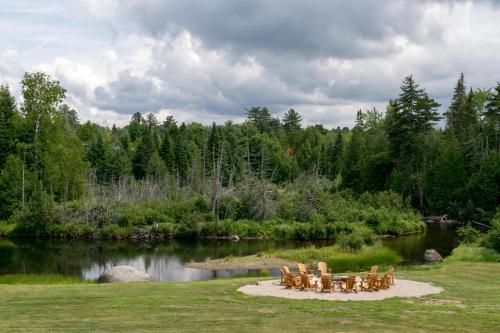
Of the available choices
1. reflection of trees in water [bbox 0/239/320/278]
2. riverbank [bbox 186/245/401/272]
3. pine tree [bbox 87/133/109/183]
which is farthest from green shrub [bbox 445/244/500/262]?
pine tree [bbox 87/133/109/183]

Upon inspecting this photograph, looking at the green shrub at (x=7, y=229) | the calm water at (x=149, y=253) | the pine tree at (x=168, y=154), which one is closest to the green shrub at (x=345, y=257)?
the calm water at (x=149, y=253)

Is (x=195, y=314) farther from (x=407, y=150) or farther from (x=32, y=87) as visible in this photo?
(x=407, y=150)

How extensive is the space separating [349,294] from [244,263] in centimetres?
1782

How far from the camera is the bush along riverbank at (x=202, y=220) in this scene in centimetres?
5156

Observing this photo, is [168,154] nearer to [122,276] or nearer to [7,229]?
[7,229]

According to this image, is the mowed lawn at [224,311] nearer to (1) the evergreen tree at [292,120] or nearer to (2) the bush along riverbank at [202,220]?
(2) the bush along riverbank at [202,220]

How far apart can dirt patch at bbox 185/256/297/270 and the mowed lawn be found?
14.7 meters

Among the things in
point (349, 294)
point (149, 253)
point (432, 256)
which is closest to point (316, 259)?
point (432, 256)

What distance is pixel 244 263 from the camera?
35375mm

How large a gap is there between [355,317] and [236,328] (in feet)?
10.6

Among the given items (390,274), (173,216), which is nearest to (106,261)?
(173,216)

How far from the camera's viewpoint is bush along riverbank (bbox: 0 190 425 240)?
51.6 m

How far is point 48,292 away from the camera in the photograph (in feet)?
62.6

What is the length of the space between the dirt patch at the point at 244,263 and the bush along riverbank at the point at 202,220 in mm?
13891
